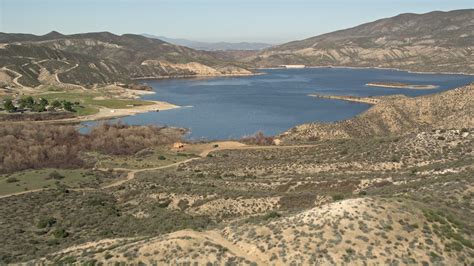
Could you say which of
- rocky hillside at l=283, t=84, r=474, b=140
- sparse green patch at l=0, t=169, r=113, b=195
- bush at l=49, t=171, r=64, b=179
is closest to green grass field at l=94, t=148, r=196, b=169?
sparse green patch at l=0, t=169, r=113, b=195

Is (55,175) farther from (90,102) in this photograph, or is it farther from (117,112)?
(90,102)

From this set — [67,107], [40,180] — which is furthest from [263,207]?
[67,107]

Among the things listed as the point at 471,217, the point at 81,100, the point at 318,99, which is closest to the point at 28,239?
the point at 471,217

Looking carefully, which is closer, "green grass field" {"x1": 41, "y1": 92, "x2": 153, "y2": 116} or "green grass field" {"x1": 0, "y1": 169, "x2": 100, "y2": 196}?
"green grass field" {"x1": 0, "y1": 169, "x2": 100, "y2": 196}

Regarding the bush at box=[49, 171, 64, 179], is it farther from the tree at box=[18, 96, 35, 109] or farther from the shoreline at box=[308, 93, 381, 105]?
the shoreline at box=[308, 93, 381, 105]

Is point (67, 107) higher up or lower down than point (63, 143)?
lower down

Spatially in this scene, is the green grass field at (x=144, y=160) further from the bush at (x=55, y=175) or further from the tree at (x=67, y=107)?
the tree at (x=67, y=107)
